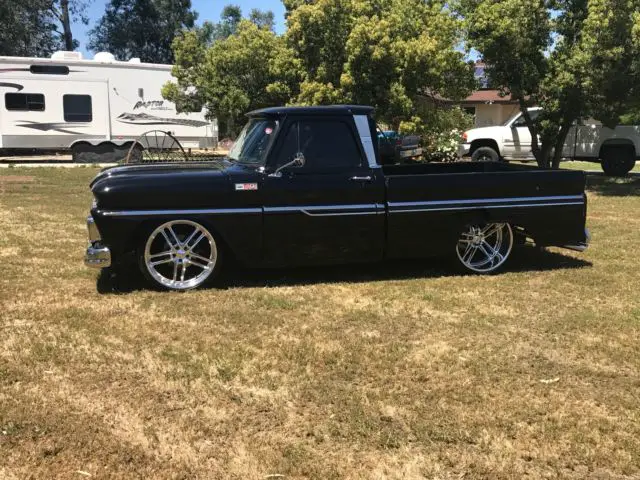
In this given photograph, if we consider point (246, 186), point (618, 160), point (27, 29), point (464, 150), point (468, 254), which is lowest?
point (468, 254)

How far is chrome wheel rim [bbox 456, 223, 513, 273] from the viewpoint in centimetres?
607

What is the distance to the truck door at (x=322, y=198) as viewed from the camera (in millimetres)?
5391

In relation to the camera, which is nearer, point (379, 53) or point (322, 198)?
point (322, 198)

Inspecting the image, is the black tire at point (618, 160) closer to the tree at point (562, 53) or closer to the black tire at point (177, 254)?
the tree at point (562, 53)

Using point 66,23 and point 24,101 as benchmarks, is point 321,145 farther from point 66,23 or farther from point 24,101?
point 66,23

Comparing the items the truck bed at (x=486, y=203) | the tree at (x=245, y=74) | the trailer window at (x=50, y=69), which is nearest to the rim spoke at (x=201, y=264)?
the truck bed at (x=486, y=203)

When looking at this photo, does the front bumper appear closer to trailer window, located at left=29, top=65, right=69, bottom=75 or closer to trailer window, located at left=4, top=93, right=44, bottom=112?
trailer window, located at left=29, top=65, right=69, bottom=75

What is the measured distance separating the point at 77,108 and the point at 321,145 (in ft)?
53.0

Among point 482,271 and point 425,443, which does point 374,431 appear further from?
point 482,271

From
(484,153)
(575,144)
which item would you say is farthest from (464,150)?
(575,144)

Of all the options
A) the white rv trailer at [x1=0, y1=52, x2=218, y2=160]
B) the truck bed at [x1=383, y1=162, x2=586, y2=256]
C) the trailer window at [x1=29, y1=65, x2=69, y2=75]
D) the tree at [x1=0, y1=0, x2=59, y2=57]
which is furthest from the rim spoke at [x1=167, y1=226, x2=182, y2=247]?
the tree at [x1=0, y1=0, x2=59, y2=57]

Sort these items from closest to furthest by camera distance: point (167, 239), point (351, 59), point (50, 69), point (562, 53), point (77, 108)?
point (167, 239) → point (562, 53) → point (351, 59) → point (50, 69) → point (77, 108)

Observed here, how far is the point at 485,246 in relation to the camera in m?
6.18

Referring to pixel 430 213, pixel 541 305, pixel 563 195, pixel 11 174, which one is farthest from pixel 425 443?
pixel 11 174
